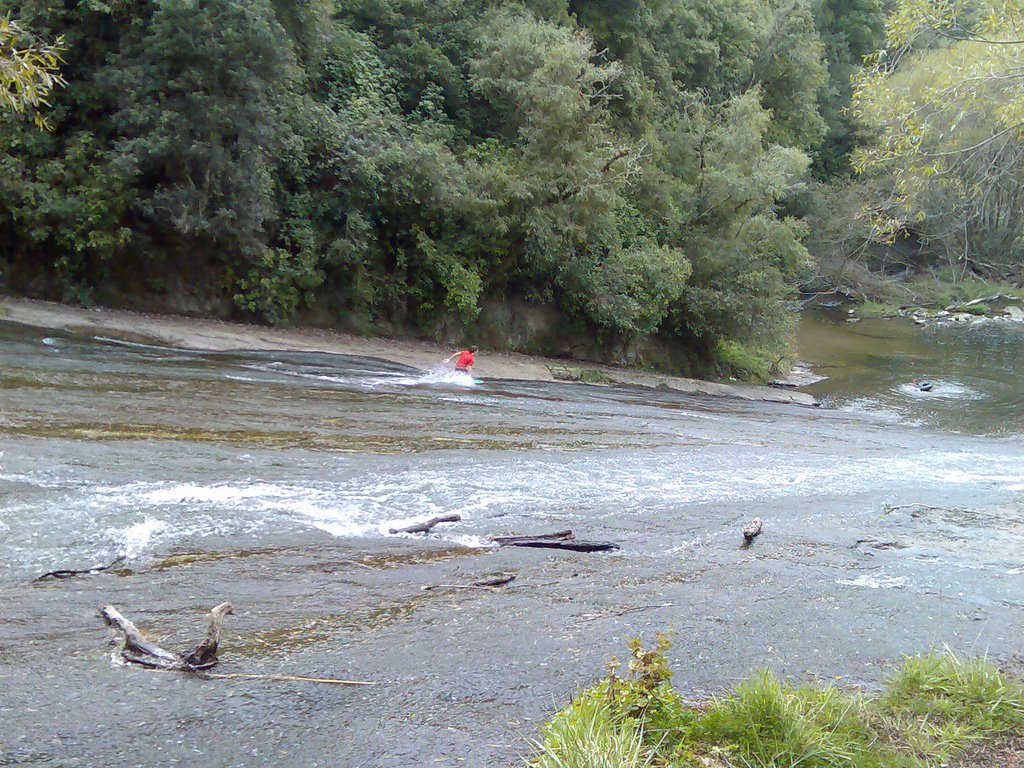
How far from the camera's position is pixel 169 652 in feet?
20.1

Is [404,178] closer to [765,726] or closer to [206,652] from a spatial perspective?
[206,652]

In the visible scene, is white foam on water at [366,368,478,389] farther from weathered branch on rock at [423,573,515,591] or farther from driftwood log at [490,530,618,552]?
weathered branch on rock at [423,573,515,591]

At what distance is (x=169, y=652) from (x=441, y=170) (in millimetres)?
19057

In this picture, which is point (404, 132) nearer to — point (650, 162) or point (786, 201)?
point (650, 162)

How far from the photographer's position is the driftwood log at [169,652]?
584cm

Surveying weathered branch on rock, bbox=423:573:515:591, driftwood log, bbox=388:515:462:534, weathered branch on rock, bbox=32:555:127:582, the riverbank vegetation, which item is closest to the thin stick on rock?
weathered branch on rock, bbox=423:573:515:591

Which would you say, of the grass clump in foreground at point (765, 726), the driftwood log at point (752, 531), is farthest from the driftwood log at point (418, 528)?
the grass clump in foreground at point (765, 726)

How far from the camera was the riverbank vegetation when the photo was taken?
20.0 meters

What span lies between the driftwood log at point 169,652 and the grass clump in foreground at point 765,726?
7.46 ft

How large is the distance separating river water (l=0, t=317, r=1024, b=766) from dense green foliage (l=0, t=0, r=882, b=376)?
4545mm

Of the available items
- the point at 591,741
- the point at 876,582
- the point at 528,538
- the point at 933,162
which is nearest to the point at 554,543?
the point at 528,538

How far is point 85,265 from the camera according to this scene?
68.9 feet

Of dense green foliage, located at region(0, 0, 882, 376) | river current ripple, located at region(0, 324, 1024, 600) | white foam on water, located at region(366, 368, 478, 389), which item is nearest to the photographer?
river current ripple, located at region(0, 324, 1024, 600)

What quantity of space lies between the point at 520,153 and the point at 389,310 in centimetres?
603
